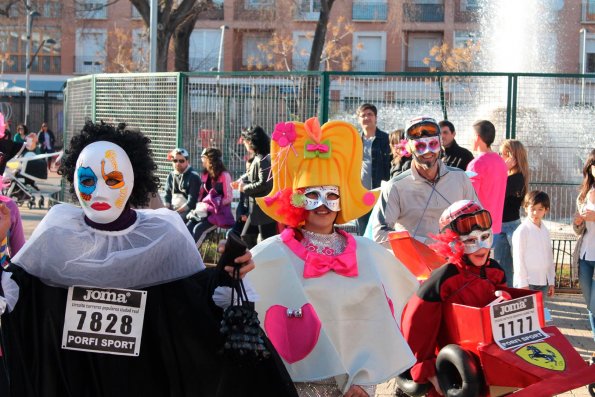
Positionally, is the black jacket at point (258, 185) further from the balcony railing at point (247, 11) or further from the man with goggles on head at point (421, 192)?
the balcony railing at point (247, 11)

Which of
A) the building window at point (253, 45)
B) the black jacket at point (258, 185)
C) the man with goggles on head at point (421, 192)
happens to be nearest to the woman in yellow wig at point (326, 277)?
the man with goggles on head at point (421, 192)

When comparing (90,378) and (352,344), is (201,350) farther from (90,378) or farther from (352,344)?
(352,344)

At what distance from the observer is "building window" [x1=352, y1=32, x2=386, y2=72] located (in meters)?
46.8

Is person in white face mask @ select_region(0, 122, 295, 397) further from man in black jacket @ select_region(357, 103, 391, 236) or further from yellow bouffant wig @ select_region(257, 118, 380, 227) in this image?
man in black jacket @ select_region(357, 103, 391, 236)

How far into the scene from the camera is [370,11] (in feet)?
154

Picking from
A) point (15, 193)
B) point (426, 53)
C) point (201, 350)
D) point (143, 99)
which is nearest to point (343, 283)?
point (201, 350)

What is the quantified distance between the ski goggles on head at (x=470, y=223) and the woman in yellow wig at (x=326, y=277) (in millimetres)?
445

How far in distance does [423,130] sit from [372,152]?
341cm

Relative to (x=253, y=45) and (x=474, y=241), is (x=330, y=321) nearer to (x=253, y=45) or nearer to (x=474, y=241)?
(x=474, y=241)

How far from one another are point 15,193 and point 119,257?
14825 mm

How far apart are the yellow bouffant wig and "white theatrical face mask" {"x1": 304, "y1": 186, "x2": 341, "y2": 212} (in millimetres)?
25

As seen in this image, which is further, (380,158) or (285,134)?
(380,158)

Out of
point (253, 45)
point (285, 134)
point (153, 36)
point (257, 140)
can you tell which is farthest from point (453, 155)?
point (253, 45)

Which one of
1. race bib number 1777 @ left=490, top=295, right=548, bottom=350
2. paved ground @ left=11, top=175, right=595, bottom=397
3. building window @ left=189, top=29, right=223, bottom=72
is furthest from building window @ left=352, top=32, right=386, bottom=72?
race bib number 1777 @ left=490, top=295, right=548, bottom=350
